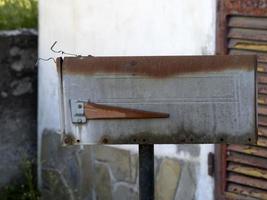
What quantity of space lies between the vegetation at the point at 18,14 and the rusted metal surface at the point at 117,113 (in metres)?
3.39

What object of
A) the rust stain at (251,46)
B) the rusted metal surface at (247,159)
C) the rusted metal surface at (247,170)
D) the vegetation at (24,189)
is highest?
the rust stain at (251,46)

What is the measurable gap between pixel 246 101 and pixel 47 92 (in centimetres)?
344

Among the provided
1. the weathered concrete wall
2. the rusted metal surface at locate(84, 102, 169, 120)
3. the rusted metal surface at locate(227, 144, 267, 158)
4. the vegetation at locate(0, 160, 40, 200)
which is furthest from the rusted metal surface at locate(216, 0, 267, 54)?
the vegetation at locate(0, 160, 40, 200)

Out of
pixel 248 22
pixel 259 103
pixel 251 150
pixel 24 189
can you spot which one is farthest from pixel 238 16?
pixel 24 189

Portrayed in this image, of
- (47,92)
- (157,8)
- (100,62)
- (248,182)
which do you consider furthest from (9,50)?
(100,62)

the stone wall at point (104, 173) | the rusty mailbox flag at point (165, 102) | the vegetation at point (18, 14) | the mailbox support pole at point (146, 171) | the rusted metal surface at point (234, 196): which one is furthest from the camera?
the vegetation at point (18, 14)

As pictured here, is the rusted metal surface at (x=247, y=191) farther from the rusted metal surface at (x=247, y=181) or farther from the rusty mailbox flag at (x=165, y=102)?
the rusty mailbox flag at (x=165, y=102)

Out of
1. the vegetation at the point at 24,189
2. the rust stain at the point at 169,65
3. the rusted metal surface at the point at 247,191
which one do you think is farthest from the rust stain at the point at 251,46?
the vegetation at the point at 24,189

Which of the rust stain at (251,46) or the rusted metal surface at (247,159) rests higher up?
the rust stain at (251,46)

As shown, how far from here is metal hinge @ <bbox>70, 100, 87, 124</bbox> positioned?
3.12 m

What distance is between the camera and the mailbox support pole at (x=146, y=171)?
3225mm

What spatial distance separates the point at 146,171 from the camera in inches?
127

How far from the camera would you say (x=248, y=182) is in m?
4.92

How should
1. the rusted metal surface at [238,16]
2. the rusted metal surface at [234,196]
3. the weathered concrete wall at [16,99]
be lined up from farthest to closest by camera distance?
1. the weathered concrete wall at [16,99]
2. the rusted metal surface at [234,196]
3. the rusted metal surface at [238,16]
